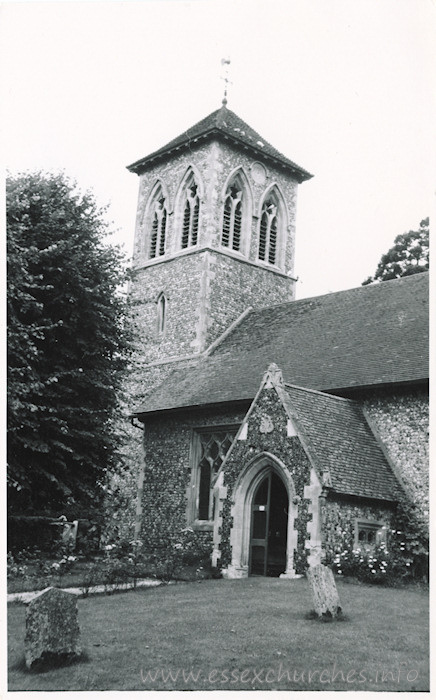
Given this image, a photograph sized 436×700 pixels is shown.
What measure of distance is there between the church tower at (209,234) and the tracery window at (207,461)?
463 centimetres

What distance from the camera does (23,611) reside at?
11.3 meters

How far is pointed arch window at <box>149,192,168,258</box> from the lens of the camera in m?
29.0

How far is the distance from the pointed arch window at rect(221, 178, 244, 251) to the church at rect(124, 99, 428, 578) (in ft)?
0.17

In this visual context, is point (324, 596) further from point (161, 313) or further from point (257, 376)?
point (161, 313)

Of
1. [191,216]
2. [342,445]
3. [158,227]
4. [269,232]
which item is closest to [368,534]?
[342,445]

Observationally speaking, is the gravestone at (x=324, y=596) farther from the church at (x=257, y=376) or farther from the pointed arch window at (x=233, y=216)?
the pointed arch window at (x=233, y=216)

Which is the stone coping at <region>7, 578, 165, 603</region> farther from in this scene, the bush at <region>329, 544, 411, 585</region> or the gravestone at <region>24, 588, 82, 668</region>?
the bush at <region>329, 544, 411, 585</region>

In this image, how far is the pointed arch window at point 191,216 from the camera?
27.8 meters

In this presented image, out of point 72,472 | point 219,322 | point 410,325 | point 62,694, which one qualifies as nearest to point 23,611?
point 62,694

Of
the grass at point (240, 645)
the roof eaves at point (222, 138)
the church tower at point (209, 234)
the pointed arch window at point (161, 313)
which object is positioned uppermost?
the roof eaves at point (222, 138)

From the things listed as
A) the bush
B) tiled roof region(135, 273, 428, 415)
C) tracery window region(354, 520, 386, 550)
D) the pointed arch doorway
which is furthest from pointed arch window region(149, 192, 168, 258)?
the bush

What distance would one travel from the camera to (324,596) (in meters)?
10.7

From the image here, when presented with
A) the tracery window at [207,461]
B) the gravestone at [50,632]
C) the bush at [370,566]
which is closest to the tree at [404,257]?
the tracery window at [207,461]

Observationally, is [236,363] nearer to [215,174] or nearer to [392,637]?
[215,174]
